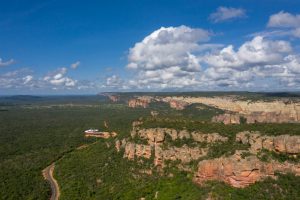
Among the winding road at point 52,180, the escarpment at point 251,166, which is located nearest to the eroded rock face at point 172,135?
the escarpment at point 251,166

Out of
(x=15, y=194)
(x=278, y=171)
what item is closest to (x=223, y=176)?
(x=278, y=171)

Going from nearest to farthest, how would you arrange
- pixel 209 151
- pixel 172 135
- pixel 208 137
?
pixel 209 151 → pixel 208 137 → pixel 172 135

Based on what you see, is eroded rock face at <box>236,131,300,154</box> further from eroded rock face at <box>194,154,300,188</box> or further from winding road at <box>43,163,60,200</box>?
winding road at <box>43,163,60,200</box>

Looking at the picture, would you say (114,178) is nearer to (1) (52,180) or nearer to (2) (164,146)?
(2) (164,146)

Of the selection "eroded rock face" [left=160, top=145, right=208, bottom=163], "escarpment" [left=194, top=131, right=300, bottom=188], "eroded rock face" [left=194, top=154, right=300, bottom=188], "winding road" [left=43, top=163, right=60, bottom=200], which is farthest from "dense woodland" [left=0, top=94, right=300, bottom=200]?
"eroded rock face" [left=160, top=145, right=208, bottom=163]

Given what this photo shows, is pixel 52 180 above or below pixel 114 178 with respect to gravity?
below

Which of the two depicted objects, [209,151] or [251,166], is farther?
[209,151]

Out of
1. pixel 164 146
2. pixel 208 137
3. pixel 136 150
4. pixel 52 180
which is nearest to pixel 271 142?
pixel 208 137

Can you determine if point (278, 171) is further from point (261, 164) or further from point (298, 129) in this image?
point (298, 129)
